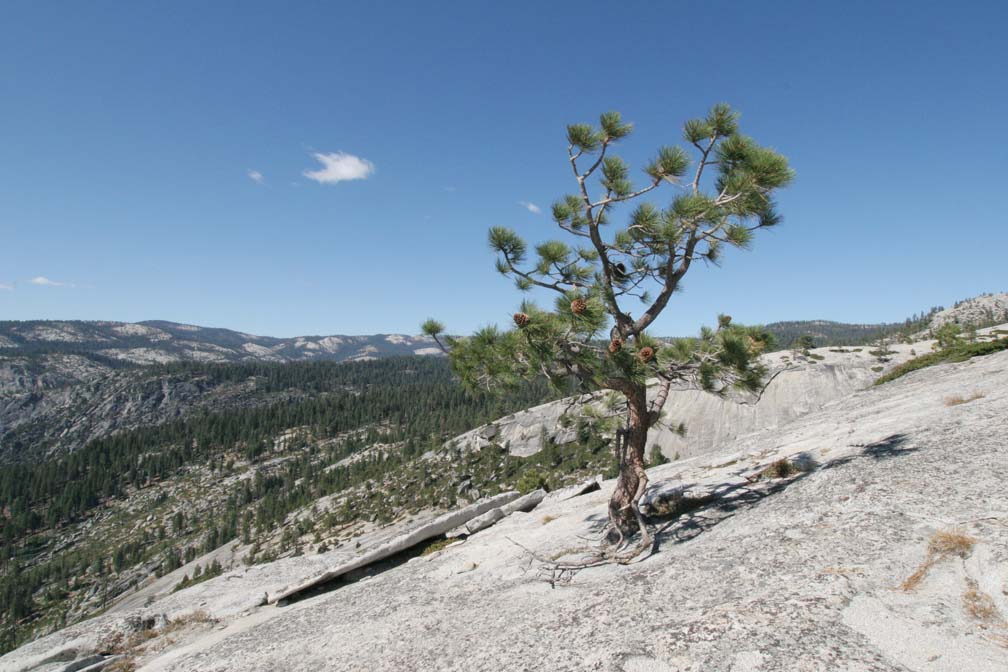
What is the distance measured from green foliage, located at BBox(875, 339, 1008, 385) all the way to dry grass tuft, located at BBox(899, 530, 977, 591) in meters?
22.7

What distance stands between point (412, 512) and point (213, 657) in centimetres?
10499

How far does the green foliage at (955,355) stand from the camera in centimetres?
2278

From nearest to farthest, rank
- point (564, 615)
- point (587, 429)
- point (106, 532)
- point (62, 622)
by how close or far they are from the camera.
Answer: point (564, 615) < point (587, 429) < point (62, 622) < point (106, 532)

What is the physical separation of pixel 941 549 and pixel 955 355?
24337 millimetres

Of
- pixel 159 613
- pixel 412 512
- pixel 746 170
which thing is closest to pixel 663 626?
pixel 746 170

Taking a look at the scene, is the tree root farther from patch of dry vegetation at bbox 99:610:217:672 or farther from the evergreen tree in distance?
patch of dry vegetation at bbox 99:610:217:672

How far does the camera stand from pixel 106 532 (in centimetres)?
16062

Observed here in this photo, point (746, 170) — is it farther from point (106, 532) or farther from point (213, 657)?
point (106, 532)

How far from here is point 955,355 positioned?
78.2 feet

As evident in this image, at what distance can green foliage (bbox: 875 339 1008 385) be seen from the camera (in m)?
22.8

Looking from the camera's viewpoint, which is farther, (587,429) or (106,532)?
(106,532)

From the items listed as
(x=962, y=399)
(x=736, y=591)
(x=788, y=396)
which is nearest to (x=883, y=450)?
(x=962, y=399)

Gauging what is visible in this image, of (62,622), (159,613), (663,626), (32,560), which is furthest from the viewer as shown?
(32,560)

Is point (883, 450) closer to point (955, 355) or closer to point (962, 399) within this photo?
point (962, 399)
